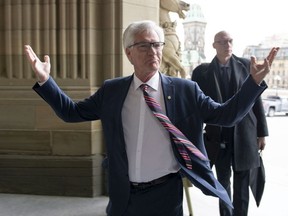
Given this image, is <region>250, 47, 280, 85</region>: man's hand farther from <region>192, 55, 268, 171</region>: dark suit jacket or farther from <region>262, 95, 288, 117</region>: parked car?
<region>262, 95, 288, 117</region>: parked car

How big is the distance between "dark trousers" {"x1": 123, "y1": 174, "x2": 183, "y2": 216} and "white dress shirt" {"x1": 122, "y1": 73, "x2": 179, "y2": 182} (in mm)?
51

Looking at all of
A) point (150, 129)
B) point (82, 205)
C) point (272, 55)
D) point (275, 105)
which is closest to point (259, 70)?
point (272, 55)

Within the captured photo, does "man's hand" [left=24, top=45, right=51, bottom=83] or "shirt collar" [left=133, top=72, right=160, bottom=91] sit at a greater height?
"man's hand" [left=24, top=45, right=51, bottom=83]

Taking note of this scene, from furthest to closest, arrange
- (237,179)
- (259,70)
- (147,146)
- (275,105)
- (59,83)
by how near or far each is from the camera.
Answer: (275,105) < (59,83) < (237,179) < (147,146) < (259,70)

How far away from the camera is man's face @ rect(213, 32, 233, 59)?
8.60ft

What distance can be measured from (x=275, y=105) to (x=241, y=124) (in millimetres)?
15917

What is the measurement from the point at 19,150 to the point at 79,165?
23.7 inches

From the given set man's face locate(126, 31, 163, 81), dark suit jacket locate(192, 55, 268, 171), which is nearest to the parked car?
dark suit jacket locate(192, 55, 268, 171)

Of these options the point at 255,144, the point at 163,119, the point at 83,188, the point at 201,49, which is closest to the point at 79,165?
the point at 83,188

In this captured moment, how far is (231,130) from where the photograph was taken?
8.89 ft

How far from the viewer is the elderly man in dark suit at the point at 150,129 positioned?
5.10ft

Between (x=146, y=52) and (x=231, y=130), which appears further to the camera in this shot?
(x=231, y=130)

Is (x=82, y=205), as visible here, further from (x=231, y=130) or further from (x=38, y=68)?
(x=38, y=68)

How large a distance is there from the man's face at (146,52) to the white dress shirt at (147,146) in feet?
0.31
